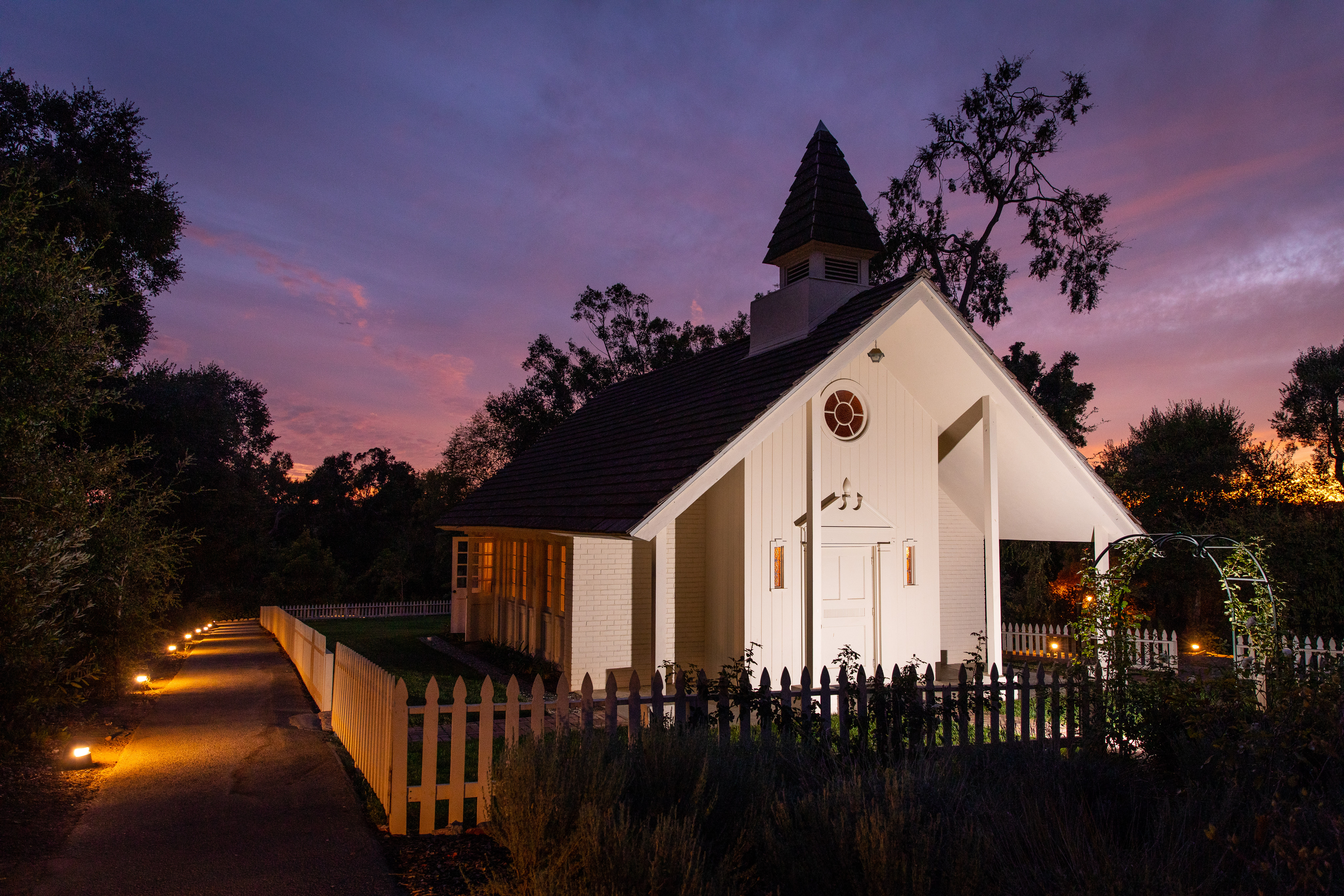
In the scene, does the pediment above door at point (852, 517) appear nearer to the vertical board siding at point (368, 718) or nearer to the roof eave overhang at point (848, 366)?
the roof eave overhang at point (848, 366)

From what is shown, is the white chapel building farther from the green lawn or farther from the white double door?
the green lawn

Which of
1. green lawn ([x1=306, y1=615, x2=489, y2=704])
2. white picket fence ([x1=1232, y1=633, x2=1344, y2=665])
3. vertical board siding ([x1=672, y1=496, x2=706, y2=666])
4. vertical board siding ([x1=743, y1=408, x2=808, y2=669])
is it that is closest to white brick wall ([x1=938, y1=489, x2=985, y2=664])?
white picket fence ([x1=1232, y1=633, x2=1344, y2=665])

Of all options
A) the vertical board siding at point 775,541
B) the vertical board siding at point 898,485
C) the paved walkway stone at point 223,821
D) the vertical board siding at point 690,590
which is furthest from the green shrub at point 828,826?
the vertical board siding at point 690,590

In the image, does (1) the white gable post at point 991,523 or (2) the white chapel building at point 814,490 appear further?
(1) the white gable post at point 991,523

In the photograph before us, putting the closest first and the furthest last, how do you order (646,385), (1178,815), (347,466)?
(1178,815), (646,385), (347,466)

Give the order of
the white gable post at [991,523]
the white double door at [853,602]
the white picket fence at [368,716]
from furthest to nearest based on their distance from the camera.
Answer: the white double door at [853,602] → the white gable post at [991,523] → the white picket fence at [368,716]

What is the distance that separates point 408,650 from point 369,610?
14.0 meters

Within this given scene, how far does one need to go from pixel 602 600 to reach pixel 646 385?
738 centimetres

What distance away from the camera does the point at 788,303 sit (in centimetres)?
1404

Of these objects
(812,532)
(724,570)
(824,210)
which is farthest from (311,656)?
(824,210)

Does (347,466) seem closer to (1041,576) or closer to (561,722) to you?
(1041,576)

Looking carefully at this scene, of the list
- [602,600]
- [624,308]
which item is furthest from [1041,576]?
[624,308]

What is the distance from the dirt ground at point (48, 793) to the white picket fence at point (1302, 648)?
33.7 feet

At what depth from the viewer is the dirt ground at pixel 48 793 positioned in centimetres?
549
